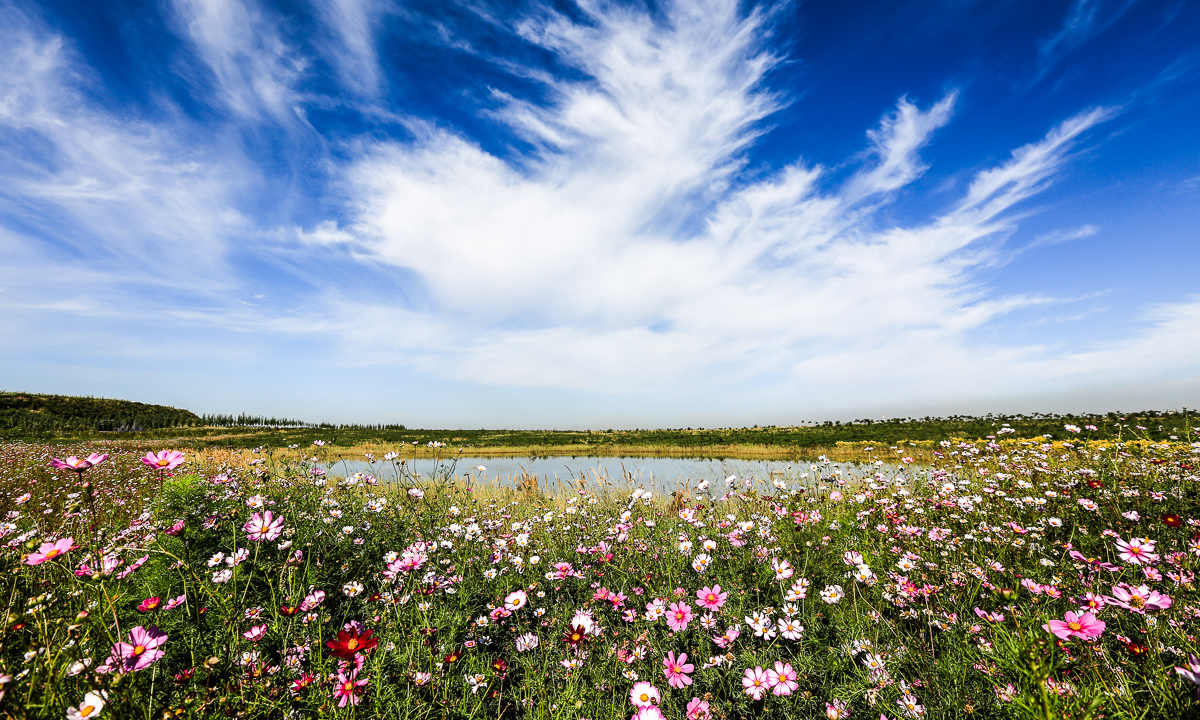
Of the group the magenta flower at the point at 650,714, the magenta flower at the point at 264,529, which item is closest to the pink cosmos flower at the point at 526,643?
the magenta flower at the point at 650,714

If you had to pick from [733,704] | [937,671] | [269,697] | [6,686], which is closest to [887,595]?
[937,671]

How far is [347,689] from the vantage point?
179cm

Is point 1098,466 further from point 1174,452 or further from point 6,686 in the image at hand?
point 6,686

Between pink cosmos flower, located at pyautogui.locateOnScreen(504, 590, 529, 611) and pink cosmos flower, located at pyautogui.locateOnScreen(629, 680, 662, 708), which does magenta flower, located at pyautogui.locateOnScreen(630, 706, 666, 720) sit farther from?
pink cosmos flower, located at pyautogui.locateOnScreen(504, 590, 529, 611)

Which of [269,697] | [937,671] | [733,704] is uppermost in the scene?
[269,697]

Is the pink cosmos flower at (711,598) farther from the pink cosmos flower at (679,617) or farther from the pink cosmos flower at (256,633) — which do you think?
the pink cosmos flower at (256,633)

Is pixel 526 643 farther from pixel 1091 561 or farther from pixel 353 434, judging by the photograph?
pixel 353 434

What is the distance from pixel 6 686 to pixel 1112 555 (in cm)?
638

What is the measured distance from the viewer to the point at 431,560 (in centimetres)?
342

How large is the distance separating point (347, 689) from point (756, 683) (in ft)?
5.97

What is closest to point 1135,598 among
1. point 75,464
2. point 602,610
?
point 602,610

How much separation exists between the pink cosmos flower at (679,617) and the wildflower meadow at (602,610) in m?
0.02

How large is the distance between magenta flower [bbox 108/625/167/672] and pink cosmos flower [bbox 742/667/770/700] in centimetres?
231

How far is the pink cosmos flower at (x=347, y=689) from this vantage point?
1785 millimetres
